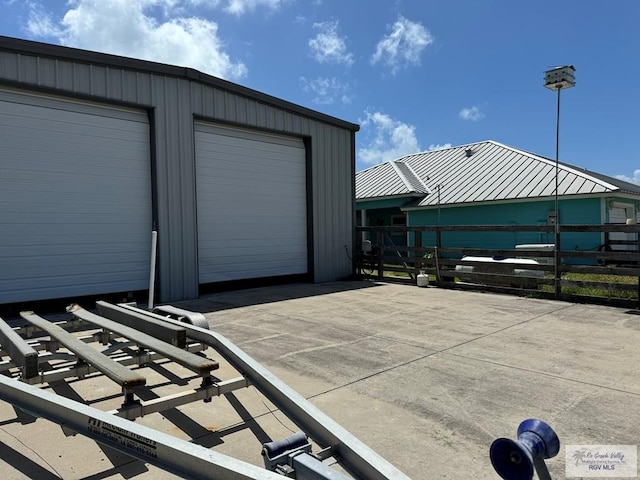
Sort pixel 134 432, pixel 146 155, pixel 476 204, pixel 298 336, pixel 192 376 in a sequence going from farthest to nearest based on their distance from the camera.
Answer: pixel 476 204
pixel 146 155
pixel 298 336
pixel 192 376
pixel 134 432

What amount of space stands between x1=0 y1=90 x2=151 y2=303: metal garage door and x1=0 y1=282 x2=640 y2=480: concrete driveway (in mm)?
2313

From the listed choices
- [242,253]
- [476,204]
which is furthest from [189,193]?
[476,204]

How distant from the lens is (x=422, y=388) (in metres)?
3.76

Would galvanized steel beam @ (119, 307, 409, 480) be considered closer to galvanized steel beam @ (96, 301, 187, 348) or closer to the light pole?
galvanized steel beam @ (96, 301, 187, 348)

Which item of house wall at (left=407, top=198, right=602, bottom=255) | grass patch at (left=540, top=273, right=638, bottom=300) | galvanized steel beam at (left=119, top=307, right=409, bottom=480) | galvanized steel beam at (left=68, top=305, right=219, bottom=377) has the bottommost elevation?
grass patch at (left=540, top=273, right=638, bottom=300)

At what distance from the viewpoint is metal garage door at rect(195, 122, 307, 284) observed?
30.7ft

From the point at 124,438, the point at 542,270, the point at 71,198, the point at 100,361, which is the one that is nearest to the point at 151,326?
the point at 100,361

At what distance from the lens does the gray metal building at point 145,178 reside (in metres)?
7.06

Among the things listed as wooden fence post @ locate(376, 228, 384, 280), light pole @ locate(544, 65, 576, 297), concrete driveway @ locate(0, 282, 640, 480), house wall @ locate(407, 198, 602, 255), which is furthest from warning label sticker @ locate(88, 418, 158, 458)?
house wall @ locate(407, 198, 602, 255)

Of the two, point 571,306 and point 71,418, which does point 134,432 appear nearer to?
point 71,418

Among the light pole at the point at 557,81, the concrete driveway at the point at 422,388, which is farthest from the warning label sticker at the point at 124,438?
the light pole at the point at 557,81

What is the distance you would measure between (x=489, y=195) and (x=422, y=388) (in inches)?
559

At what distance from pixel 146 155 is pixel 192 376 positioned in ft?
18.4

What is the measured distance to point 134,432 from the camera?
6.49 feet
